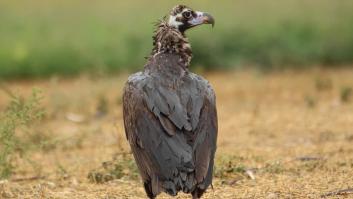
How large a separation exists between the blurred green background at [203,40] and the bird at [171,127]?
7058 mm

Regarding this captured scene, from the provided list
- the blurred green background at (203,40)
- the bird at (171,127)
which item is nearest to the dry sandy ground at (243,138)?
the blurred green background at (203,40)

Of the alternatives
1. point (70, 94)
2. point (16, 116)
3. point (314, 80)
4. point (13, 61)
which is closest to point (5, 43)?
point (13, 61)

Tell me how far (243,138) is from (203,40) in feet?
17.5

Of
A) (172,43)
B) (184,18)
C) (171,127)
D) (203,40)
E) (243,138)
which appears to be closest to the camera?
(171,127)

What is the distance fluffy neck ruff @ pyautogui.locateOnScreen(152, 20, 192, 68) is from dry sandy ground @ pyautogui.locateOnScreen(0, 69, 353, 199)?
103 centimetres

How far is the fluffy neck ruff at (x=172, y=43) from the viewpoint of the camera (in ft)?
28.3

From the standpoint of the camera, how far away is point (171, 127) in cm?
774

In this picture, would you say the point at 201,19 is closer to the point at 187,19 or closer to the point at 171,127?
the point at 187,19

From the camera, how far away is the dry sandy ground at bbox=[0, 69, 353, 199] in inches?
348

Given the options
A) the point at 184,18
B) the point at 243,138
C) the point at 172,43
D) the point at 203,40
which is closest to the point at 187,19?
the point at 184,18

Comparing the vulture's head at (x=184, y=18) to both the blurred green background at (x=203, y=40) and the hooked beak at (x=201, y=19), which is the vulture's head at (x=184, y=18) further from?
the blurred green background at (x=203, y=40)

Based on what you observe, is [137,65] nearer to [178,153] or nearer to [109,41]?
[109,41]

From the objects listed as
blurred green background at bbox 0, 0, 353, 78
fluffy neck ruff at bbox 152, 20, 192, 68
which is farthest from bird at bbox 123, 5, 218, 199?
blurred green background at bbox 0, 0, 353, 78

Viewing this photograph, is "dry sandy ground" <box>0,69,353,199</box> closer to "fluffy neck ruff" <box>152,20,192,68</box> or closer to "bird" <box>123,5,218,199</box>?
"bird" <box>123,5,218,199</box>
